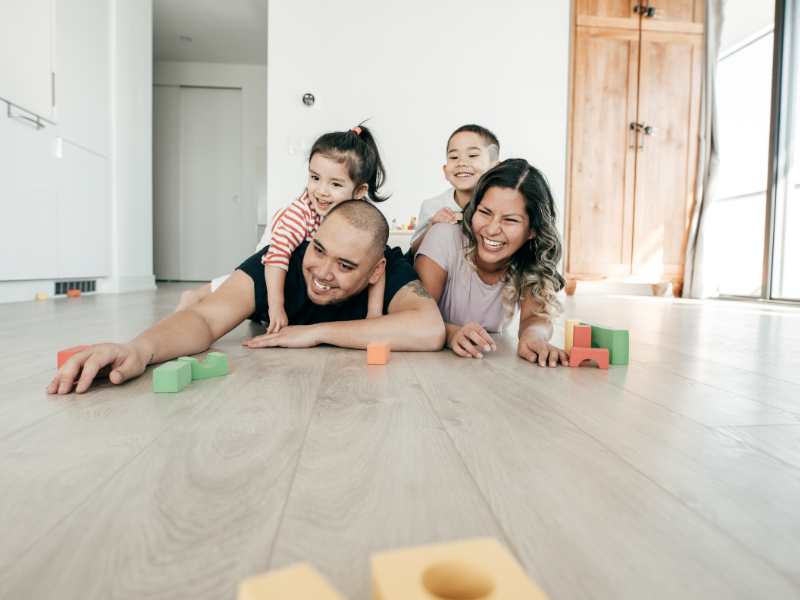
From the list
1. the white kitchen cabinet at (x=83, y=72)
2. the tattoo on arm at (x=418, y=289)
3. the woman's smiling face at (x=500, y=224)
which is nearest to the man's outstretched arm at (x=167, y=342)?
the tattoo on arm at (x=418, y=289)

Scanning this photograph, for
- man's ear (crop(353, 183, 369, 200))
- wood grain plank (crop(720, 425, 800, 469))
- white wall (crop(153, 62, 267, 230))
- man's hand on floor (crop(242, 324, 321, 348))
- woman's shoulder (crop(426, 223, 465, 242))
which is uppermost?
white wall (crop(153, 62, 267, 230))

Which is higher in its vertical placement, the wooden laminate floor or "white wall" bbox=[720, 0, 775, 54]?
"white wall" bbox=[720, 0, 775, 54]

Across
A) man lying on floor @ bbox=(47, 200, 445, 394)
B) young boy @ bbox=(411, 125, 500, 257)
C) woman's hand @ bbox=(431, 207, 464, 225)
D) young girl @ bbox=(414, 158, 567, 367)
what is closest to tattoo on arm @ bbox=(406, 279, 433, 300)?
man lying on floor @ bbox=(47, 200, 445, 394)

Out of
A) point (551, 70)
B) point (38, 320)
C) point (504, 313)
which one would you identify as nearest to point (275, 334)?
point (504, 313)

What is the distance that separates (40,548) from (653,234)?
17.1 feet

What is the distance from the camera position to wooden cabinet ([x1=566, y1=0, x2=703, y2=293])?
15.3 feet

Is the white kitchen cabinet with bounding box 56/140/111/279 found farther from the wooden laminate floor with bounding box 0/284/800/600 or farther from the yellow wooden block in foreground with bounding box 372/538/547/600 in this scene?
the yellow wooden block in foreground with bounding box 372/538/547/600

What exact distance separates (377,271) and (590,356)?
62 centimetres

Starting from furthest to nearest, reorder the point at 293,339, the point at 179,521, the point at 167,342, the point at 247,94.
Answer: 1. the point at 247,94
2. the point at 293,339
3. the point at 167,342
4. the point at 179,521

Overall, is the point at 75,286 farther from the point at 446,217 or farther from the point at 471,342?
the point at 471,342

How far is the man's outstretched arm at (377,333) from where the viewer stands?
1.45 metres

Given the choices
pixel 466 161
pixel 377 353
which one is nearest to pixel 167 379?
pixel 377 353

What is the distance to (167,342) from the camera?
1231 millimetres

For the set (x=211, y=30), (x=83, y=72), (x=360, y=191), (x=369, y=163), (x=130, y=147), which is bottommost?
(x=360, y=191)
